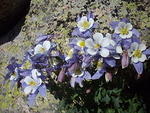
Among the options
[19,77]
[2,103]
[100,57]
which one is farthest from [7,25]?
[100,57]

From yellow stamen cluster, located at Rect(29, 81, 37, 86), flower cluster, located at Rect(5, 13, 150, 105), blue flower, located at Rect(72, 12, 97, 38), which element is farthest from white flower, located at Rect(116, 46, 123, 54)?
yellow stamen cluster, located at Rect(29, 81, 37, 86)

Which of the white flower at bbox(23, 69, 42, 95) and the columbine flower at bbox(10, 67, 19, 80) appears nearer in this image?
the white flower at bbox(23, 69, 42, 95)

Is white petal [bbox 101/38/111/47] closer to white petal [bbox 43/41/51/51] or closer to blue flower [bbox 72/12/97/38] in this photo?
blue flower [bbox 72/12/97/38]

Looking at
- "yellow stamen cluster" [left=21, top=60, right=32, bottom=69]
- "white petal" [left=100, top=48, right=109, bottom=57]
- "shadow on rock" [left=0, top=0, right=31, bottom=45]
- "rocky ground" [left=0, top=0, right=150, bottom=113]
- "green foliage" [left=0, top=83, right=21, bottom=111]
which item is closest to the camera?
"white petal" [left=100, top=48, right=109, bottom=57]

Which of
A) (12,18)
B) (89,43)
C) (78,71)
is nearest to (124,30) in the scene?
(89,43)

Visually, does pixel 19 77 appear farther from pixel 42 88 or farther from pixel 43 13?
pixel 43 13

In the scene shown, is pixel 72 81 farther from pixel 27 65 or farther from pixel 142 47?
pixel 142 47

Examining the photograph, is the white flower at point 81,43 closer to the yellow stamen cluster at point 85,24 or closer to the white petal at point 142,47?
the yellow stamen cluster at point 85,24

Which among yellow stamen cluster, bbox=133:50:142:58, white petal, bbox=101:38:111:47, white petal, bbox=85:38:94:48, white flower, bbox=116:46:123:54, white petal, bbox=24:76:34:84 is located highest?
white petal, bbox=85:38:94:48
